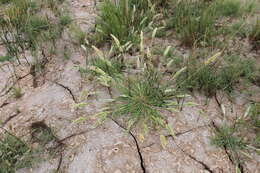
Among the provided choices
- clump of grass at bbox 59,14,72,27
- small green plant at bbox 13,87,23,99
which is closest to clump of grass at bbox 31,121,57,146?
small green plant at bbox 13,87,23,99

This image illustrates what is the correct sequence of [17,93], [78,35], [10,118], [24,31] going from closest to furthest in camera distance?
[10,118] → [17,93] → [78,35] → [24,31]

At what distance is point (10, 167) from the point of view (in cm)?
153

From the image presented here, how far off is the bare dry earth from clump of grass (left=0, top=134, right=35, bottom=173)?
6 cm

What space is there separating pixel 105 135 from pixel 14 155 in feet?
2.11

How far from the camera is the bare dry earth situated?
1.57m

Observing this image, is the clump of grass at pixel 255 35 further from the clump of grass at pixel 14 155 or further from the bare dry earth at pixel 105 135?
the clump of grass at pixel 14 155

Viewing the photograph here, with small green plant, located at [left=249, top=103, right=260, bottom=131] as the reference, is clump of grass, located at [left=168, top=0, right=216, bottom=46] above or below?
above

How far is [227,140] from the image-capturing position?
161 centimetres

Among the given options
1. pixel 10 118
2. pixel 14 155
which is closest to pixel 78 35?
pixel 10 118

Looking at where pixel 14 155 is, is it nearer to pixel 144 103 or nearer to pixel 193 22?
pixel 144 103

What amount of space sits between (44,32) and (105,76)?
3.77 feet

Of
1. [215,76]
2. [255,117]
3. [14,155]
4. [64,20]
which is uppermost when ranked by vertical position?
[64,20]

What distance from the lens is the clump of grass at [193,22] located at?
228 cm

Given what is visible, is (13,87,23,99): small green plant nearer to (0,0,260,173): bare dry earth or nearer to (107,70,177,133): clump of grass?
(0,0,260,173): bare dry earth
